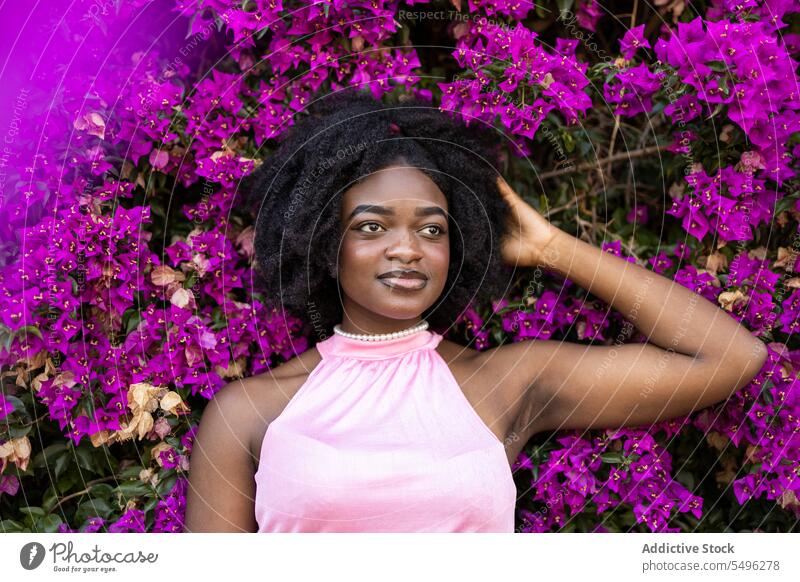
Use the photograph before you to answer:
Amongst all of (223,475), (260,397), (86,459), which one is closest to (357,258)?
(260,397)

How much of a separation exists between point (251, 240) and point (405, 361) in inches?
22.6

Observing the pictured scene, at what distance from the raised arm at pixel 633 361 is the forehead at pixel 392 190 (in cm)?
41

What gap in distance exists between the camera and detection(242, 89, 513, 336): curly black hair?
6.61 feet

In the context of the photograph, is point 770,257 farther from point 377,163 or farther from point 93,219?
point 93,219

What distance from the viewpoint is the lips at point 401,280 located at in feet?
6.37

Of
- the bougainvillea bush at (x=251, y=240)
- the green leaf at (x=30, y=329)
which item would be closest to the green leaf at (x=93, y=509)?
the bougainvillea bush at (x=251, y=240)

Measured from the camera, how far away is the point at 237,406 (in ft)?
6.73

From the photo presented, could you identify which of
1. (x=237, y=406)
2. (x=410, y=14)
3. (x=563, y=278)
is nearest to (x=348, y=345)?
(x=237, y=406)

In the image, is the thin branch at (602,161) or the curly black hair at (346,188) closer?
the curly black hair at (346,188)

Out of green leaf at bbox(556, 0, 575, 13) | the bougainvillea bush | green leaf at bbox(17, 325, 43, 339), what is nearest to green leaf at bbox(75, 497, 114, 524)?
the bougainvillea bush

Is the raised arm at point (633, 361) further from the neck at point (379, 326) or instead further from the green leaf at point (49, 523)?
the green leaf at point (49, 523)

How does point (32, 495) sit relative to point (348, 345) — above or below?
below

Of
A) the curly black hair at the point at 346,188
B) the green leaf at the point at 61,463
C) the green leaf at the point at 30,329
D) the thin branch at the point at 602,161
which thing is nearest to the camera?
the curly black hair at the point at 346,188

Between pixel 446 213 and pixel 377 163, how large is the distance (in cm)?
20
